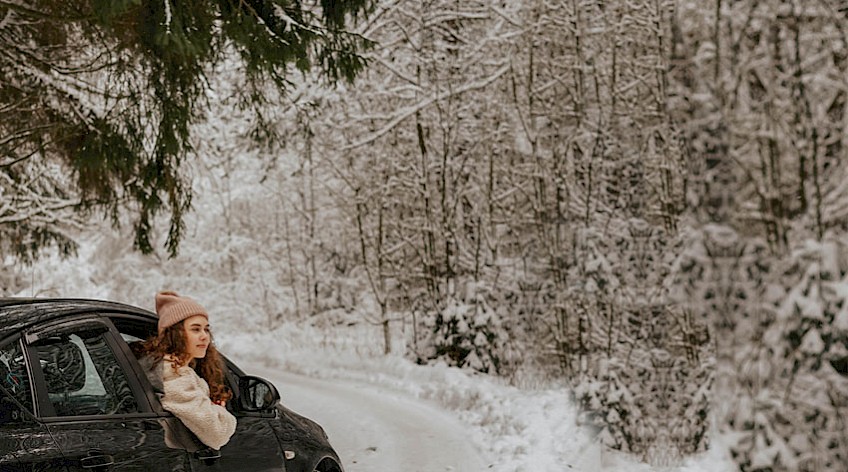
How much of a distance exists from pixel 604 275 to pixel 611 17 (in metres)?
5.68

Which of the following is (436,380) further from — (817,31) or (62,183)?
(817,31)

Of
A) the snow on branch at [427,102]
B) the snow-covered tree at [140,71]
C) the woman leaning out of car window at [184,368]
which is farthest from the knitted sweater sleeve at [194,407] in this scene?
the snow on branch at [427,102]

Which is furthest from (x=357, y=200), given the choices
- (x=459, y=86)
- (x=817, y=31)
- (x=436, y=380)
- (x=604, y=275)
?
(x=817, y=31)

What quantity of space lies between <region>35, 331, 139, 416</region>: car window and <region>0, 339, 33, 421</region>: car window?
0.11 meters

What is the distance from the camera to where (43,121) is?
10508 mm

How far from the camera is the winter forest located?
22.5 ft

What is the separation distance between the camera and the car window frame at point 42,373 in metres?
3.40

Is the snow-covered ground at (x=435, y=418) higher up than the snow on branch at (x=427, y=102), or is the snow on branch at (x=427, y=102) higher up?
the snow on branch at (x=427, y=102)

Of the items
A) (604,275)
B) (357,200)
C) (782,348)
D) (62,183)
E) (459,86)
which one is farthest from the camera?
(357,200)

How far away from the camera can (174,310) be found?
425 cm

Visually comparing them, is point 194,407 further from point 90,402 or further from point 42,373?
point 42,373

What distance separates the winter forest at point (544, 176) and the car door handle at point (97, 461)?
4627 mm

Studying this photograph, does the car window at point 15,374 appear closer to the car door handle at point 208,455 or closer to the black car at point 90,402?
the black car at point 90,402

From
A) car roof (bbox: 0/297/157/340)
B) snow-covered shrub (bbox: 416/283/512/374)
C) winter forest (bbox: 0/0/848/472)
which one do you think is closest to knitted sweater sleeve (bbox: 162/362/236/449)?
car roof (bbox: 0/297/157/340)
